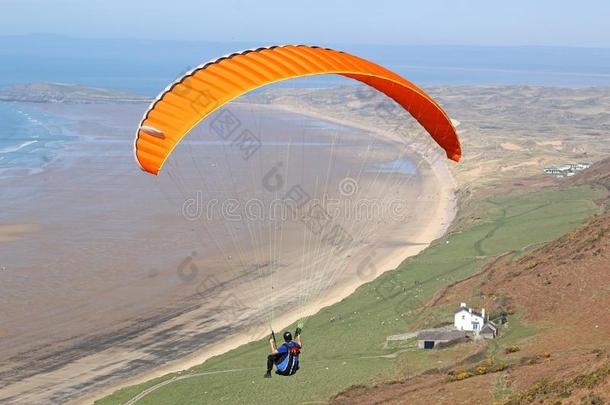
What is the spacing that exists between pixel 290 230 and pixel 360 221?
3.58 m

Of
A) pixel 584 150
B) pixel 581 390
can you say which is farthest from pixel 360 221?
pixel 584 150

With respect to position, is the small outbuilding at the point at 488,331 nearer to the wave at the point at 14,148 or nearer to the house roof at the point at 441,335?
the house roof at the point at 441,335

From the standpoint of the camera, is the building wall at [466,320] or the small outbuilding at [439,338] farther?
the building wall at [466,320]

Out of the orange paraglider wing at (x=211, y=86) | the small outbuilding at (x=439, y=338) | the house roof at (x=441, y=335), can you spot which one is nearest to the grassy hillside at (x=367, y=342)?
the small outbuilding at (x=439, y=338)

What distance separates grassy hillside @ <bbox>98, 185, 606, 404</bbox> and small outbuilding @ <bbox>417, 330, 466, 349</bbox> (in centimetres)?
36

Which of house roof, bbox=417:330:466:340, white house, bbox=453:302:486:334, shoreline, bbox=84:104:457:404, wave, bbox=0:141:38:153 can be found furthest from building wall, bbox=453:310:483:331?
wave, bbox=0:141:38:153

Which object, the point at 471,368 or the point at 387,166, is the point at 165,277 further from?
the point at 387,166

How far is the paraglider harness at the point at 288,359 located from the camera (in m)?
11.2

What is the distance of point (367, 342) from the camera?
20719 mm

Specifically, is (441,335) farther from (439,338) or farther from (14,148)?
(14,148)

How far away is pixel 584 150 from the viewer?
211ft

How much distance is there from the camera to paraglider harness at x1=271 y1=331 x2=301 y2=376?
1124 cm

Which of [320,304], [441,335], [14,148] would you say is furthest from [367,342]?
[14,148]

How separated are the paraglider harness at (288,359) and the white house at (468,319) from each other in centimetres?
910
